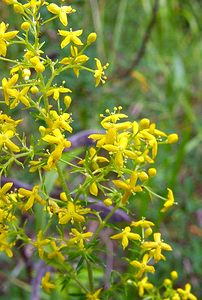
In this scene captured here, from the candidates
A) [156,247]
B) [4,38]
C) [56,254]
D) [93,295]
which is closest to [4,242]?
[56,254]

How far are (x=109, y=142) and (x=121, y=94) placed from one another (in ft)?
6.66

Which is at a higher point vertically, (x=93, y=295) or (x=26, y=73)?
(x=26, y=73)

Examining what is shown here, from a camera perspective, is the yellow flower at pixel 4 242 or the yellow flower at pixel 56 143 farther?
Result: the yellow flower at pixel 4 242

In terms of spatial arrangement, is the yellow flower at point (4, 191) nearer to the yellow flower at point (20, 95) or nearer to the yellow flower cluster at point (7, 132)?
the yellow flower cluster at point (7, 132)

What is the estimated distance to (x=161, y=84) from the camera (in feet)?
12.5

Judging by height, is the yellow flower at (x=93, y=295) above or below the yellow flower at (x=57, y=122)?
below

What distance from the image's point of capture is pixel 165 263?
2611mm

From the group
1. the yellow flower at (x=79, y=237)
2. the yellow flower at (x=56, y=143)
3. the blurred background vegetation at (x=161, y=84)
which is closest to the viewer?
the yellow flower at (x=56, y=143)

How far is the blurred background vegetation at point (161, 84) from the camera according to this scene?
2760 millimetres

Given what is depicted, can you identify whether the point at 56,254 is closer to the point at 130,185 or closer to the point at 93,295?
the point at 93,295

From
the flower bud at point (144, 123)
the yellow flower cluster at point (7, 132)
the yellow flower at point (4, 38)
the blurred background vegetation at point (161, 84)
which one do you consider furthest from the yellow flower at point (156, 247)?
the blurred background vegetation at point (161, 84)

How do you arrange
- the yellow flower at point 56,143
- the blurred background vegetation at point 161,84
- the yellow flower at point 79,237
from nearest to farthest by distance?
the yellow flower at point 56,143 → the yellow flower at point 79,237 → the blurred background vegetation at point 161,84

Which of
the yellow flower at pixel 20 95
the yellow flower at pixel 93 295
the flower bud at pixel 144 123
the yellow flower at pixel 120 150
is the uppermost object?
the yellow flower at pixel 20 95

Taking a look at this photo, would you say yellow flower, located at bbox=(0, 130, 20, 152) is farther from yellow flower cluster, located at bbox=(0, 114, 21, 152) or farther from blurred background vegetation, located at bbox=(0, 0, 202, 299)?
blurred background vegetation, located at bbox=(0, 0, 202, 299)
